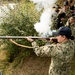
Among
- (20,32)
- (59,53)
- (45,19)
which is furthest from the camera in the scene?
(45,19)

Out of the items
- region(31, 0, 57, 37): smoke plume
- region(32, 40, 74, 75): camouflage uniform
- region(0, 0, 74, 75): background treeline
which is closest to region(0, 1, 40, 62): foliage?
region(0, 0, 74, 75): background treeline

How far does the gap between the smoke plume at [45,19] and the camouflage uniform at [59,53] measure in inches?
78.9

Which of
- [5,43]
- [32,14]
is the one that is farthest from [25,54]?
[32,14]

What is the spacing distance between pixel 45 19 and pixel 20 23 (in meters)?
0.88

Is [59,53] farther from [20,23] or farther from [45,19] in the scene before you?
[45,19]

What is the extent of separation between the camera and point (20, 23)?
743 centimetres

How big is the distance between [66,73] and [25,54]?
309 cm

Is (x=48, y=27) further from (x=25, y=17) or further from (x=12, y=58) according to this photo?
(x=12, y=58)

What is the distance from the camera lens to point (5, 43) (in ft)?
25.6

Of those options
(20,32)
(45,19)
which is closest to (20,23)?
(20,32)

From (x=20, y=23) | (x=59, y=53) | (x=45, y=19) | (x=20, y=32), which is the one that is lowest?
(x=59, y=53)

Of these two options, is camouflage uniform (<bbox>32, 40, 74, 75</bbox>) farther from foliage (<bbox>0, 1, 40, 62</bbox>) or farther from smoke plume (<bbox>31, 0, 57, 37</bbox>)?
foliage (<bbox>0, 1, 40, 62</bbox>)

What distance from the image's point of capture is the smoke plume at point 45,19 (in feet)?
23.5

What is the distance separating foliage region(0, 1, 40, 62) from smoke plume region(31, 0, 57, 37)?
6.9 inches
